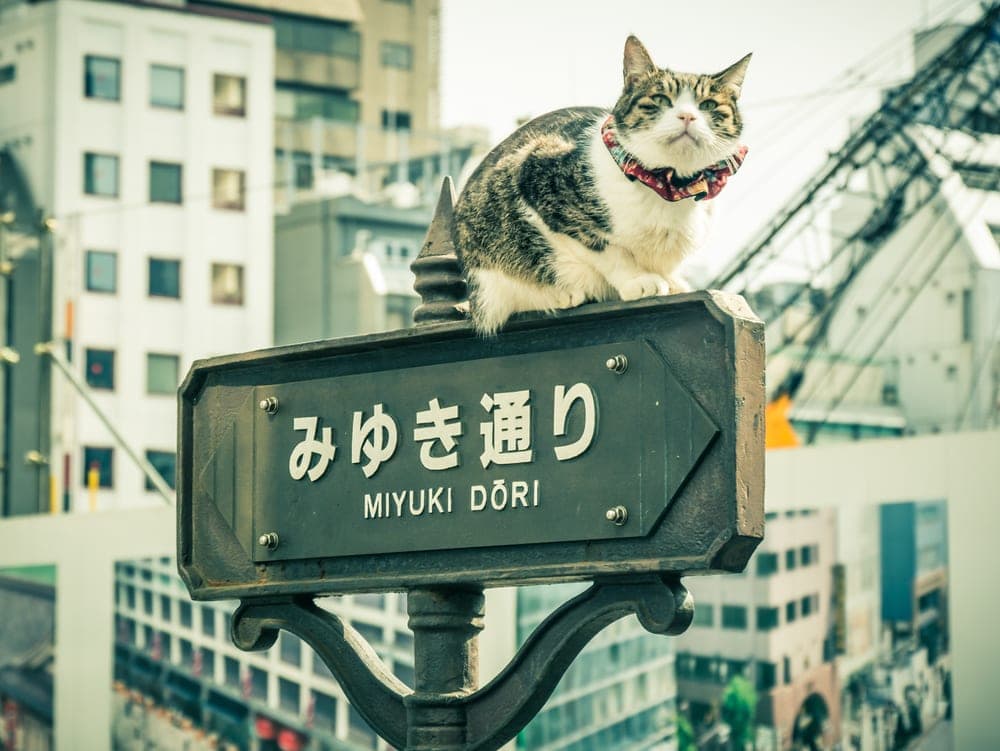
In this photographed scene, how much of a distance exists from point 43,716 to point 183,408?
27.6 meters

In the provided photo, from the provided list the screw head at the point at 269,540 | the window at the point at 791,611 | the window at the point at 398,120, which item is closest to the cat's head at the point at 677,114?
the screw head at the point at 269,540

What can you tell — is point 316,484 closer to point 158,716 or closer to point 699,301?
point 699,301

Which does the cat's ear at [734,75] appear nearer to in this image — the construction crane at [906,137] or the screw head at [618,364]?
the screw head at [618,364]

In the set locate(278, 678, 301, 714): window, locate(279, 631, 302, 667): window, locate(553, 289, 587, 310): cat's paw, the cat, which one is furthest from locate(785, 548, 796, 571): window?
locate(553, 289, 587, 310): cat's paw

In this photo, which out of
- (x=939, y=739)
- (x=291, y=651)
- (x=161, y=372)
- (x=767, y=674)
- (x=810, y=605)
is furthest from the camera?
(x=161, y=372)

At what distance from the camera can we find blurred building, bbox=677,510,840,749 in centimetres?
2331

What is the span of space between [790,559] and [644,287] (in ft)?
66.1

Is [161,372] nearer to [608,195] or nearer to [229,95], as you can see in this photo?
[229,95]

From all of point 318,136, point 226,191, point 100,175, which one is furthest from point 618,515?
point 318,136

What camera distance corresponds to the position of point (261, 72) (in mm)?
47938

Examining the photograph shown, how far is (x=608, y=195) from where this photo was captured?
4410mm

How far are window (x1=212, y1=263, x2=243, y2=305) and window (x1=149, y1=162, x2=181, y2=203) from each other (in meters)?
2.15

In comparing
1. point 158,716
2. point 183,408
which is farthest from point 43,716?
point 183,408

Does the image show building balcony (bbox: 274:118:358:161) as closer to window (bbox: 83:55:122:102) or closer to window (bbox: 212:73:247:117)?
window (bbox: 212:73:247:117)
